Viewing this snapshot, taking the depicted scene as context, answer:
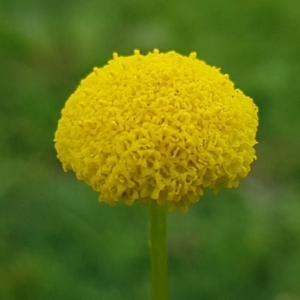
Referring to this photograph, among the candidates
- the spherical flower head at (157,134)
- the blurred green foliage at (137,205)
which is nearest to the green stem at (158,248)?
the spherical flower head at (157,134)

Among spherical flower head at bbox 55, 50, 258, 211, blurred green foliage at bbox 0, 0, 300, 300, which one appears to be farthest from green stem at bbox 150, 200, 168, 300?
blurred green foliage at bbox 0, 0, 300, 300

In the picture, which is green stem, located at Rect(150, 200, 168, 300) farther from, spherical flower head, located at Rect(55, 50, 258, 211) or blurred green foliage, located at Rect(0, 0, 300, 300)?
blurred green foliage, located at Rect(0, 0, 300, 300)

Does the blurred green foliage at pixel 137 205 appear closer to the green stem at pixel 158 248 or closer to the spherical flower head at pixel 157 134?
the green stem at pixel 158 248

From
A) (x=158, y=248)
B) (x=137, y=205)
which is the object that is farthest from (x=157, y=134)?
(x=137, y=205)

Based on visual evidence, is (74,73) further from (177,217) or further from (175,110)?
(175,110)

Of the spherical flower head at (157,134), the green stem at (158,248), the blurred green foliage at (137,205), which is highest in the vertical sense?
the blurred green foliage at (137,205)

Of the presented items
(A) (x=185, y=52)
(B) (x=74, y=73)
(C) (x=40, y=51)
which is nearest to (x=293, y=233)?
(A) (x=185, y=52)
